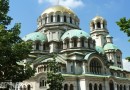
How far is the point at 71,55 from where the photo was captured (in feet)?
165

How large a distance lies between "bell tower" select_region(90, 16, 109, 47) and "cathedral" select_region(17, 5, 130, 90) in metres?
0.26

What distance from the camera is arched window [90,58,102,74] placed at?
165 feet

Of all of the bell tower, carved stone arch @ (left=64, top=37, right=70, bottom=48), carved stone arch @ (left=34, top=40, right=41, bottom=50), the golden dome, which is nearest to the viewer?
carved stone arch @ (left=64, top=37, right=70, bottom=48)

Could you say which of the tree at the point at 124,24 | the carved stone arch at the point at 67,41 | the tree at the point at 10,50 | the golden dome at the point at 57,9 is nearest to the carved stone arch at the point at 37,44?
the carved stone arch at the point at 67,41

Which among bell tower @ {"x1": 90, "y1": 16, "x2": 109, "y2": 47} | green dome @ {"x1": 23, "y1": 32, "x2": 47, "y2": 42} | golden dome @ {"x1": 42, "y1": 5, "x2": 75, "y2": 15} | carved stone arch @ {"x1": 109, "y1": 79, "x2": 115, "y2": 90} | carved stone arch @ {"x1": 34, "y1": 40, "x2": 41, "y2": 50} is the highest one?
golden dome @ {"x1": 42, "y1": 5, "x2": 75, "y2": 15}

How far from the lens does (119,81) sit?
54.2 meters

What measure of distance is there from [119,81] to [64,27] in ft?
56.9

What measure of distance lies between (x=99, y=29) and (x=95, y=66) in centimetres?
1935

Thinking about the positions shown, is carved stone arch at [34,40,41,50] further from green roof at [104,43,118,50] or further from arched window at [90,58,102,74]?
green roof at [104,43,118,50]

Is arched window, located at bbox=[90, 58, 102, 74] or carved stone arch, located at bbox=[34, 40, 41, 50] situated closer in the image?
arched window, located at bbox=[90, 58, 102, 74]

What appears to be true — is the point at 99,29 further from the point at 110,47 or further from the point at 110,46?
the point at 110,47

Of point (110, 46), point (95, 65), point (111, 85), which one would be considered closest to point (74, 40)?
point (95, 65)

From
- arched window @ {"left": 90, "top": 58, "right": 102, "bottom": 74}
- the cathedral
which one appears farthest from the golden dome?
arched window @ {"left": 90, "top": 58, "right": 102, "bottom": 74}

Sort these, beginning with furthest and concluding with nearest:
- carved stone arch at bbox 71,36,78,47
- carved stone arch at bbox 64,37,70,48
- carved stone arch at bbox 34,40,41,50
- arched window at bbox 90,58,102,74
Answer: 1. carved stone arch at bbox 34,40,41,50
2. carved stone arch at bbox 64,37,70,48
3. carved stone arch at bbox 71,36,78,47
4. arched window at bbox 90,58,102,74
